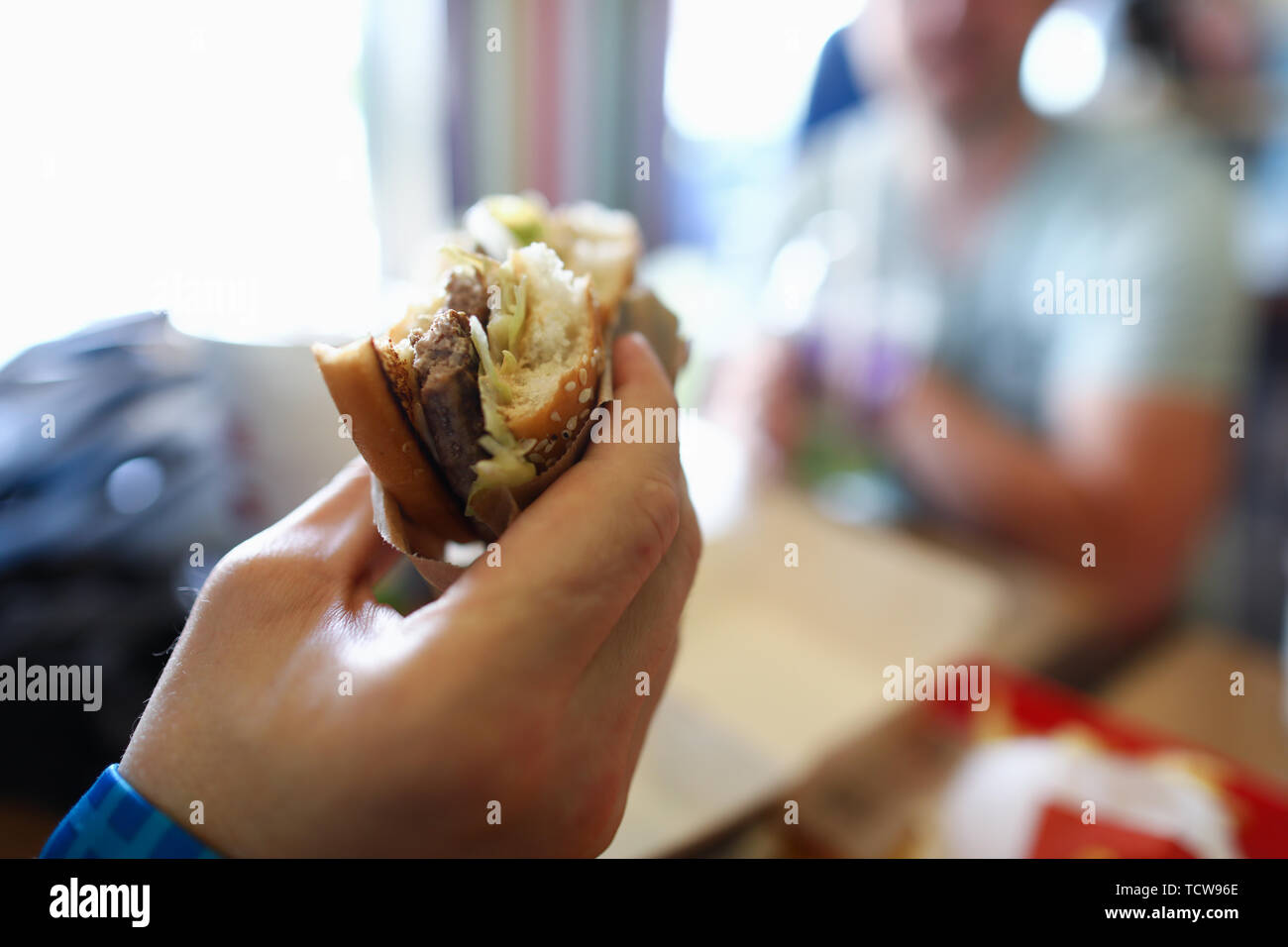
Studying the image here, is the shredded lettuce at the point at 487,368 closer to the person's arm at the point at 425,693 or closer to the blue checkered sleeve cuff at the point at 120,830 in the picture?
the person's arm at the point at 425,693

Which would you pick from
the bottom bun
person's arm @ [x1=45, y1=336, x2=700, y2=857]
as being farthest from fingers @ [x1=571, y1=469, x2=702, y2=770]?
the bottom bun

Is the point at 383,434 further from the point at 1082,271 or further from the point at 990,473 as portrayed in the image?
the point at 1082,271

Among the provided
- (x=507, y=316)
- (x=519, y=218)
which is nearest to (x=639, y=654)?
(x=507, y=316)

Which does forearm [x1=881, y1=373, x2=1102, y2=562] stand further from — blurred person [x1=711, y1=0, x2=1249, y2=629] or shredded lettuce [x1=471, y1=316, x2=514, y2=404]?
shredded lettuce [x1=471, y1=316, x2=514, y2=404]
